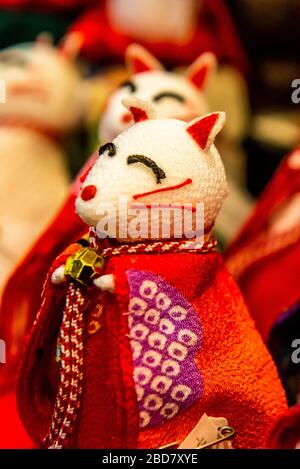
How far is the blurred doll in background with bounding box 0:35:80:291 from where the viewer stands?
82 cm

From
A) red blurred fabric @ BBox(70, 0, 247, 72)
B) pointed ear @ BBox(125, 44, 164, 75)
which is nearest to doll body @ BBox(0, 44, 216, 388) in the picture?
pointed ear @ BBox(125, 44, 164, 75)

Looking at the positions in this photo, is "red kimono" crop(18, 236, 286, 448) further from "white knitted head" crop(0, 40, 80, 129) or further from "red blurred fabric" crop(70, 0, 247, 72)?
"red blurred fabric" crop(70, 0, 247, 72)

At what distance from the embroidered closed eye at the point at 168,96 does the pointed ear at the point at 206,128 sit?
0.61 ft

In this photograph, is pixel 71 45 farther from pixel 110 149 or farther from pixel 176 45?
pixel 110 149

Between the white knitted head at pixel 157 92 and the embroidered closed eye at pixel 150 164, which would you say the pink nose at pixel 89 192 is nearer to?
the embroidered closed eye at pixel 150 164

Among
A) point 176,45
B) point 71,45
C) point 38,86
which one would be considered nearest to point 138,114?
point 38,86

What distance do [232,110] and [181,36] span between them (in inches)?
6.1

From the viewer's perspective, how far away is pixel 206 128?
0.51 meters

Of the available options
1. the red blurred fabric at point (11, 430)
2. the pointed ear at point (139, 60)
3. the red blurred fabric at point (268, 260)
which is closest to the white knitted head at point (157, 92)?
the pointed ear at point (139, 60)

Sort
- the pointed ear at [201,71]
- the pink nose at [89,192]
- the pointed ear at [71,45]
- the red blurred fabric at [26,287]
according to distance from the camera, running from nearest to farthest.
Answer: the pink nose at [89,192] < the red blurred fabric at [26,287] < the pointed ear at [201,71] < the pointed ear at [71,45]

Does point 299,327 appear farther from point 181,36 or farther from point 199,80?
point 181,36

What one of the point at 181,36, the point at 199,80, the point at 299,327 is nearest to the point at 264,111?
the point at 181,36

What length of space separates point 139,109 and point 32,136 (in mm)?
404

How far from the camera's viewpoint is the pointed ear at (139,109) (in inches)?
20.5
